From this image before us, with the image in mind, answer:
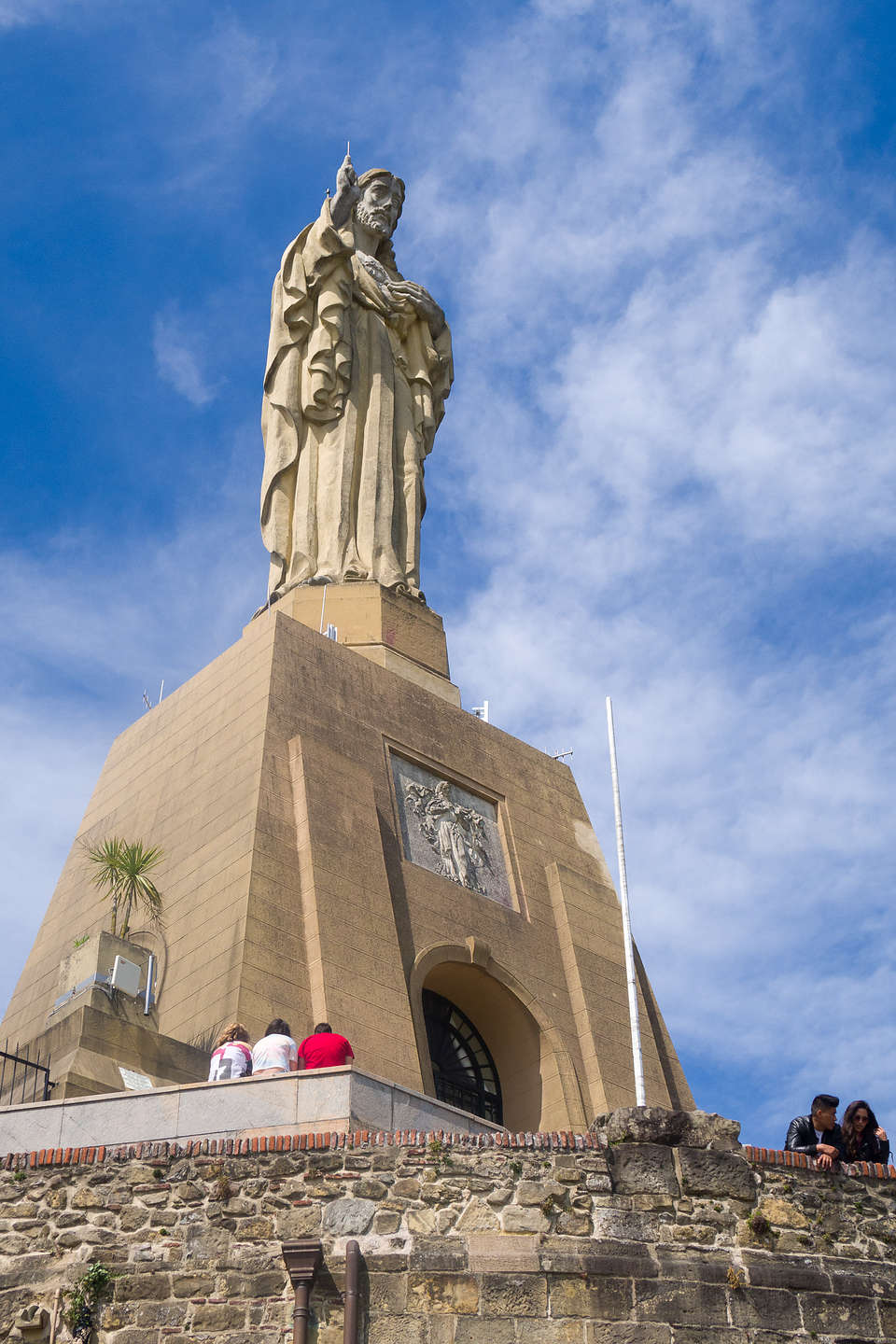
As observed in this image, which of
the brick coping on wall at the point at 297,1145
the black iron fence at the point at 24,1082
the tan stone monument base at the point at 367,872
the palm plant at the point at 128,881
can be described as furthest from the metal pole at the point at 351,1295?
the palm plant at the point at 128,881

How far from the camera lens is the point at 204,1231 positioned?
38.6ft

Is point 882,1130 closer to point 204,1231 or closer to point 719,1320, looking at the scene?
point 719,1320

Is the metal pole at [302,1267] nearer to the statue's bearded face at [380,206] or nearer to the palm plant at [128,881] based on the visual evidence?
the palm plant at [128,881]

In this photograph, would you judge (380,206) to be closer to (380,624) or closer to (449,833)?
(380,624)

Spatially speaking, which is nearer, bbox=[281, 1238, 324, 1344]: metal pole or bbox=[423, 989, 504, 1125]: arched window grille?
bbox=[281, 1238, 324, 1344]: metal pole

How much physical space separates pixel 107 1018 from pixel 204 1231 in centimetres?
535

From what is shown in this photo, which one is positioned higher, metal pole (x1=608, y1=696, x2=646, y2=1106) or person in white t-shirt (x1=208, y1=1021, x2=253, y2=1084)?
metal pole (x1=608, y1=696, x2=646, y2=1106)

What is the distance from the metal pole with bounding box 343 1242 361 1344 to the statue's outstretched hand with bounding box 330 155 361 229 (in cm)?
1981

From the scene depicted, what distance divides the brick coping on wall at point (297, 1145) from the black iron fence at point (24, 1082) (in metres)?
3.56

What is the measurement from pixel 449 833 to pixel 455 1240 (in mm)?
10585

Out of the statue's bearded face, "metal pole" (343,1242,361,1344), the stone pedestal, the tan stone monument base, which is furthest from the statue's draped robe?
"metal pole" (343,1242,361,1344)

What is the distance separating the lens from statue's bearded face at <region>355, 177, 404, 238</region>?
28.2 metres

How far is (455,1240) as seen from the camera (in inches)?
460

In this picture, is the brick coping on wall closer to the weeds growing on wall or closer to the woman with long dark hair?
the weeds growing on wall
